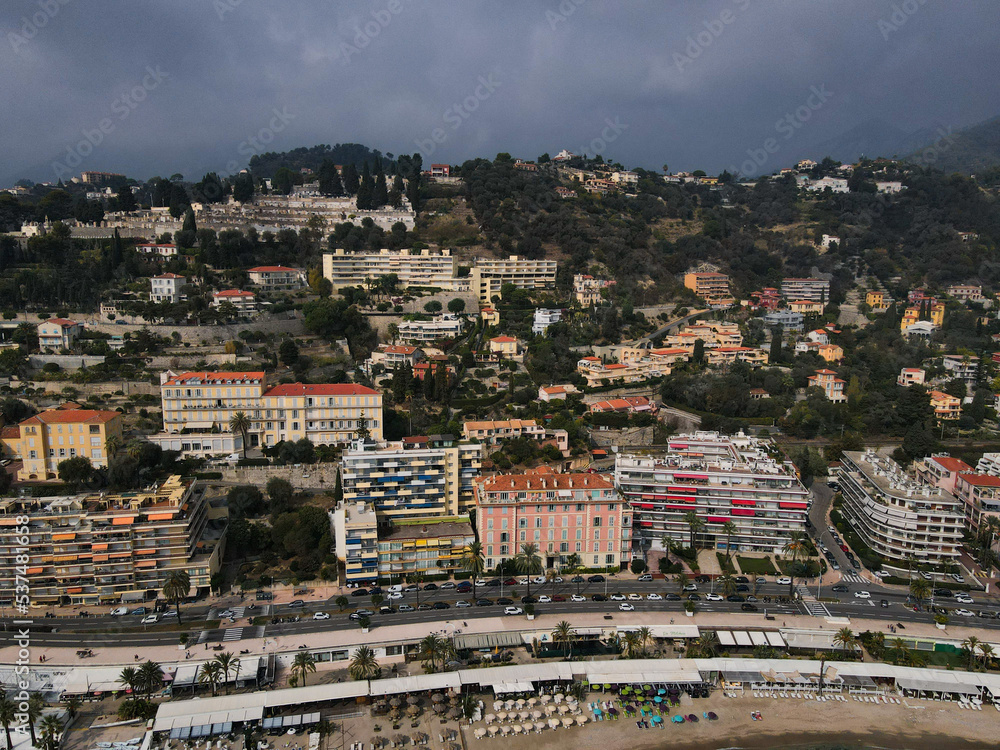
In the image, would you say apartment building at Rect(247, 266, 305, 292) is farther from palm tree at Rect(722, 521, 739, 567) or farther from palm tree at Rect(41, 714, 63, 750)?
palm tree at Rect(722, 521, 739, 567)

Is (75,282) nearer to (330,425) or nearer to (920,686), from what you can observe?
(330,425)

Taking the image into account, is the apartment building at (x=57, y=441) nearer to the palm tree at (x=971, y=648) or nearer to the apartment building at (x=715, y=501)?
the apartment building at (x=715, y=501)

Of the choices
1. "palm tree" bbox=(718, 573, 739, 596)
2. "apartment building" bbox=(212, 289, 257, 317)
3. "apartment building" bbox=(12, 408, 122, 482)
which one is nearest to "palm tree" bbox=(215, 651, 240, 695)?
"apartment building" bbox=(12, 408, 122, 482)

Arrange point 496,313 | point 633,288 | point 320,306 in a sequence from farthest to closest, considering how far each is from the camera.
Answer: point 633,288
point 496,313
point 320,306

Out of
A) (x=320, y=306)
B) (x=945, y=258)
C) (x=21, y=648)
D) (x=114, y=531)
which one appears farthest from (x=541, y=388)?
(x=945, y=258)

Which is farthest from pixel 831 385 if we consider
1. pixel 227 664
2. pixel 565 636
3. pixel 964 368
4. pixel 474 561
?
pixel 227 664

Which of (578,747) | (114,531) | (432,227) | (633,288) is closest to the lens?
(578,747)
